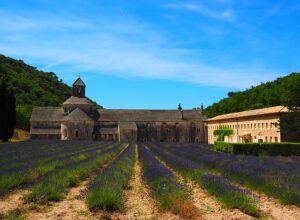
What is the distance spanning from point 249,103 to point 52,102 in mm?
44337

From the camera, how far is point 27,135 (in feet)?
224

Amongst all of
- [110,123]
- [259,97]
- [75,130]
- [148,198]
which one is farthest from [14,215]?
[259,97]

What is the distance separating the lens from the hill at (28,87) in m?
76.0

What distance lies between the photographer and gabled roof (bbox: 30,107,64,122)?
208ft

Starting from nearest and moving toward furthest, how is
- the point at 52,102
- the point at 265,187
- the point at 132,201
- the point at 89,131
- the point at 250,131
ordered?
the point at 132,201 < the point at 265,187 < the point at 250,131 < the point at 89,131 < the point at 52,102

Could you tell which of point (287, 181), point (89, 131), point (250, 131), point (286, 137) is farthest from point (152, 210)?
point (89, 131)

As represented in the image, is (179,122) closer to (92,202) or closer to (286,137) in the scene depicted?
(286,137)

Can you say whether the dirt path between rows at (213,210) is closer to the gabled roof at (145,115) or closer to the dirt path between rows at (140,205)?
the dirt path between rows at (140,205)

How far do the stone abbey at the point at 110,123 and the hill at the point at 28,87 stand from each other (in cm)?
963

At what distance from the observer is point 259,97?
78.0 m

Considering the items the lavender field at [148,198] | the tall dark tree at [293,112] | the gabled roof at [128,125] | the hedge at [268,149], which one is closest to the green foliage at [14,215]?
the lavender field at [148,198]

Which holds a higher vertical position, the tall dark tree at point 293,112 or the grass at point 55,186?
the tall dark tree at point 293,112

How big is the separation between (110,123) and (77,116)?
6.39 meters

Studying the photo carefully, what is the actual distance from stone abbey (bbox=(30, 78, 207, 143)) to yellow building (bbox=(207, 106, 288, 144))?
724cm
